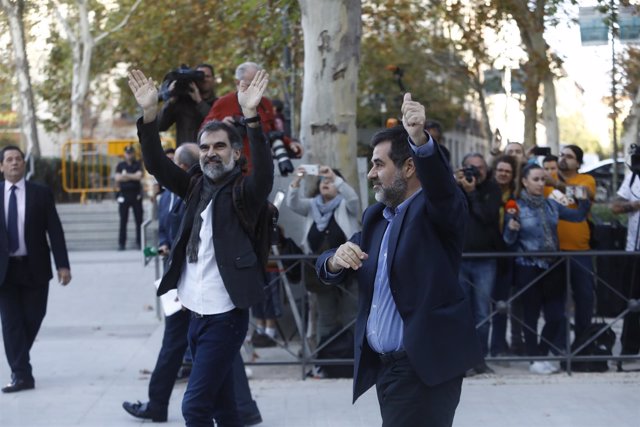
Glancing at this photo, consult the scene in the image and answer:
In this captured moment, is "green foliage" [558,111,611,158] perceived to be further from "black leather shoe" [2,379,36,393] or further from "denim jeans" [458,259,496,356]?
"black leather shoe" [2,379,36,393]

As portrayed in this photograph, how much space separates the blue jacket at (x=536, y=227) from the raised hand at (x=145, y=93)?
4390 mm

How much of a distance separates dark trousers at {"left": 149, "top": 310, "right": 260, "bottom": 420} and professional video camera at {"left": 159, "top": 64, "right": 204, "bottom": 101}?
2631 millimetres

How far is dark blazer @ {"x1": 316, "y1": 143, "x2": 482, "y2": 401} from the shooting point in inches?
181

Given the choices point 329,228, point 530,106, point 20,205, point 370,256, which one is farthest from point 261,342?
point 530,106

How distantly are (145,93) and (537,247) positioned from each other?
465 centimetres

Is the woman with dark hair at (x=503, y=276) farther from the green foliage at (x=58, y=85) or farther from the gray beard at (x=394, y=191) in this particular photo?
the green foliage at (x=58, y=85)

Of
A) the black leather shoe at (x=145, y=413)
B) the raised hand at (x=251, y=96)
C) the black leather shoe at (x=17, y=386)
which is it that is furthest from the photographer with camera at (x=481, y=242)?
the raised hand at (x=251, y=96)

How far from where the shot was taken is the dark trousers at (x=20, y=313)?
29.7 feet

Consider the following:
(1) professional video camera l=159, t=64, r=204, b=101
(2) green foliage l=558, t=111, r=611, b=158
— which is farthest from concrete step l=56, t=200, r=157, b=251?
(2) green foliage l=558, t=111, r=611, b=158

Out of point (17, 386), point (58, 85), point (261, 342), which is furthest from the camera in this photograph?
point (58, 85)

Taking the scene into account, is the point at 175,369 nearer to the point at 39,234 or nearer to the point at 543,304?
the point at 39,234

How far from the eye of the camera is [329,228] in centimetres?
970

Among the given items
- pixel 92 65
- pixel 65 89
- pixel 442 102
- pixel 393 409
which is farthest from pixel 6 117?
pixel 393 409

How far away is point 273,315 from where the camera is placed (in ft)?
33.9
